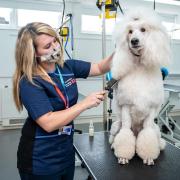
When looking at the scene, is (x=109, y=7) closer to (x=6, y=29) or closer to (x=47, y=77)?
(x=47, y=77)

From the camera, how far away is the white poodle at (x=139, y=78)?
1.08 m

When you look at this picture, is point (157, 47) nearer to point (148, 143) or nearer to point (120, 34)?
point (120, 34)

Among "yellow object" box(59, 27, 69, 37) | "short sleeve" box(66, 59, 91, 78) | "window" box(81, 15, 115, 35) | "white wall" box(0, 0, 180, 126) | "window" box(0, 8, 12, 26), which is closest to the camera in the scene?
"short sleeve" box(66, 59, 91, 78)

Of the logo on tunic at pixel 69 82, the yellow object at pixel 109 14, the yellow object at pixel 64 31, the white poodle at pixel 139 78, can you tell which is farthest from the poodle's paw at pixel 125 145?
the yellow object at pixel 64 31

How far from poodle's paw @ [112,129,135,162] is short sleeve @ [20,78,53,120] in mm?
396

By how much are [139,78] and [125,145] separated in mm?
326

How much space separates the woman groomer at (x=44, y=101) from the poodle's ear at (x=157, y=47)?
27 centimetres

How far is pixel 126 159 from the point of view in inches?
46.0

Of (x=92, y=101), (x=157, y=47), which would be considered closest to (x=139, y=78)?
(x=157, y=47)

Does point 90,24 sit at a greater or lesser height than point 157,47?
greater

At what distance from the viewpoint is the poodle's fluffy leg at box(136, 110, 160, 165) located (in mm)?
1149

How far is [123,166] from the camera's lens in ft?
3.73

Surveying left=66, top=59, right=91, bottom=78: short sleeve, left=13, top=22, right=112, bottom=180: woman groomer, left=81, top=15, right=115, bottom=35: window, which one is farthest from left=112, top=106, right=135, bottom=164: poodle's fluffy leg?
left=81, top=15, right=115, bottom=35: window

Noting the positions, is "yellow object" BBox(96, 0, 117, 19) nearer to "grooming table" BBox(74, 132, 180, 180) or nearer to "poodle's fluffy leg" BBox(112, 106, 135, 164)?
"poodle's fluffy leg" BBox(112, 106, 135, 164)
